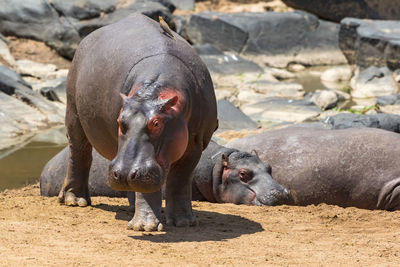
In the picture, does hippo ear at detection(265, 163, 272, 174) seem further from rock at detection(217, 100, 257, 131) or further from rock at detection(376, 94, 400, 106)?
rock at detection(376, 94, 400, 106)

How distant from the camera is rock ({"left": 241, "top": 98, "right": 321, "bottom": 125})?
14.2 meters

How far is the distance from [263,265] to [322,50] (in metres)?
16.7

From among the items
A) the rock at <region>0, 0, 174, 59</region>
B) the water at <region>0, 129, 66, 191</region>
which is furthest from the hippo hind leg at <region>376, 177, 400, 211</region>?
the rock at <region>0, 0, 174, 59</region>

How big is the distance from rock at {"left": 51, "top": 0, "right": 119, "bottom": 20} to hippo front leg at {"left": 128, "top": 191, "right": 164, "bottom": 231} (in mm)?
13765

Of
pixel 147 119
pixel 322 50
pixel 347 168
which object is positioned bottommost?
pixel 322 50

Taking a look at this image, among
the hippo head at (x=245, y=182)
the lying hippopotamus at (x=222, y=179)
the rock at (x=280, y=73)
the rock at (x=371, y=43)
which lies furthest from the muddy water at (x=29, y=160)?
the rock at (x=371, y=43)

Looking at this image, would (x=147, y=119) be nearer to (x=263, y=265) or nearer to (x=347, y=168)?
(x=263, y=265)

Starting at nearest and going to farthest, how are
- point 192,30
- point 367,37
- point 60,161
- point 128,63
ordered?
point 128,63 → point 60,161 → point 367,37 → point 192,30

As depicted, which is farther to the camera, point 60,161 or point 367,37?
point 367,37

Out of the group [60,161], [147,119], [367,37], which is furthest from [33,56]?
[147,119]

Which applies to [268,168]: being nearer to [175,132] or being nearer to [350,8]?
[175,132]

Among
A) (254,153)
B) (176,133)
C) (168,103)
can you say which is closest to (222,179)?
(254,153)

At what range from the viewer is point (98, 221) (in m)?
6.47

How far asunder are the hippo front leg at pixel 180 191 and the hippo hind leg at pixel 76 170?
1387 mm
